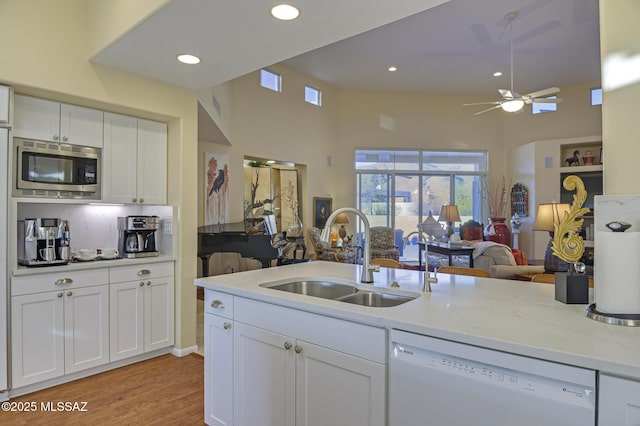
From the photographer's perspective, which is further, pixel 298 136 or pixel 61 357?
pixel 298 136

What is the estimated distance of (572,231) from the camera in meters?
1.67

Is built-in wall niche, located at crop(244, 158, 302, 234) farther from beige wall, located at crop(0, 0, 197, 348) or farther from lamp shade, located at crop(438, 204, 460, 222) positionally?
lamp shade, located at crop(438, 204, 460, 222)

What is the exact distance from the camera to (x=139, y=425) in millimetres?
2420

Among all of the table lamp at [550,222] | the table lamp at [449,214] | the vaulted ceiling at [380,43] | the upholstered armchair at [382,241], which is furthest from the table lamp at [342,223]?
the table lamp at [550,222]

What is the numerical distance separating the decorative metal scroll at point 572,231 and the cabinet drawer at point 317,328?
0.89 meters

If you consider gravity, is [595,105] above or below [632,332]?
above

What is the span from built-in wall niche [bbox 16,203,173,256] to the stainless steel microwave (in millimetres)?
366

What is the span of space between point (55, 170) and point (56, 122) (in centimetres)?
38

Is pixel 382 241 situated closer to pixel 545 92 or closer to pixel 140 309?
pixel 545 92

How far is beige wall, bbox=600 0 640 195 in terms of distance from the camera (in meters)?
1.46

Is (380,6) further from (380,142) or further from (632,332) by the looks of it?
(380,142)

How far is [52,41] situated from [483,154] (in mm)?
9634

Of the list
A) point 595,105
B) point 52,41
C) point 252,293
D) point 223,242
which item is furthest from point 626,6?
point 595,105

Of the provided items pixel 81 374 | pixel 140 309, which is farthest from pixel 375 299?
pixel 81 374
